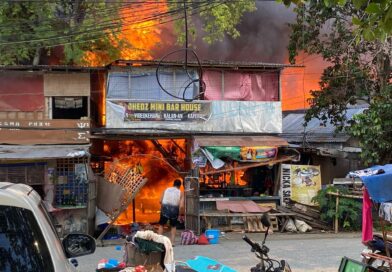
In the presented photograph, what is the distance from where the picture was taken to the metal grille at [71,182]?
1424 centimetres

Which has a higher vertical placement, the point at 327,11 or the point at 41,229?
the point at 327,11

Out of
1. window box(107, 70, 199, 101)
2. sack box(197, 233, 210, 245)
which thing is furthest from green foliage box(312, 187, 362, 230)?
window box(107, 70, 199, 101)

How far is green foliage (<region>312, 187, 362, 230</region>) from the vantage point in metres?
15.1

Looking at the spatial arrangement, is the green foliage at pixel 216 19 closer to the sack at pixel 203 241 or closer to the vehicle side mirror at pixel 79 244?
the sack at pixel 203 241

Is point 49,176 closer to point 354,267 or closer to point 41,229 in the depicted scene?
point 354,267

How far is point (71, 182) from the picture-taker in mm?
14367

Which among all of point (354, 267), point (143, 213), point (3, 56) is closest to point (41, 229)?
point (354, 267)

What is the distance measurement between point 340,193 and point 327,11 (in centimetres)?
600

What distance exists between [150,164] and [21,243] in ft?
50.6

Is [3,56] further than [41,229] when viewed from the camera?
Yes

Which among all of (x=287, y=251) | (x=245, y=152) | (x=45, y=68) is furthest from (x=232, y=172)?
(x=45, y=68)

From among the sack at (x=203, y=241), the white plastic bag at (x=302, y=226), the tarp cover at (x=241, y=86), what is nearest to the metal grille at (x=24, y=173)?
the sack at (x=203, y=241)

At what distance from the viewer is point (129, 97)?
1568cm

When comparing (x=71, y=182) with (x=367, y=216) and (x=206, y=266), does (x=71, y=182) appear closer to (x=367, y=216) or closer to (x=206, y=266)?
(x=206, y=266)
